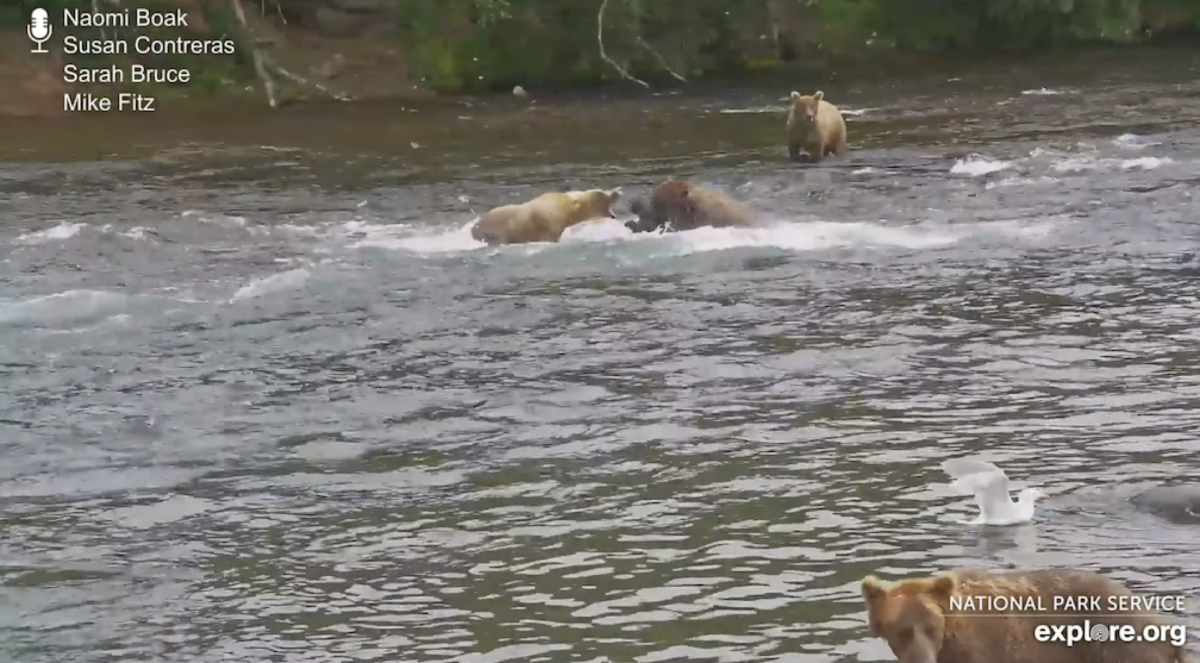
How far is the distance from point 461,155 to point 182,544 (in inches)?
508

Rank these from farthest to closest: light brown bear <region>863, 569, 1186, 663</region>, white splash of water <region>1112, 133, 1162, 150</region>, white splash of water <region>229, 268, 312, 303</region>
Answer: white splash of water <region>1112, 133, 1162, 150</region>
white splash of water <region>229, 268, 312, 303</region>
light brown bear <region>863, 569, 1186, 663</region>

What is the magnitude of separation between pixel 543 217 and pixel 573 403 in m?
5.29

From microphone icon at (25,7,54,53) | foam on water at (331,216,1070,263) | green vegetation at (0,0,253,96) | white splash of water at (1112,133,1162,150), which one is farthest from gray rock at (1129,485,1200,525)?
microphone icon at (25,7,54,53)

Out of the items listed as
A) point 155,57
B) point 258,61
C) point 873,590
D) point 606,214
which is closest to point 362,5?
point 258,61

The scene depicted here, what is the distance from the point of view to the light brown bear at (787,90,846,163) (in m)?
18.0

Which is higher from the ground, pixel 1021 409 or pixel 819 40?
pixel 819 40

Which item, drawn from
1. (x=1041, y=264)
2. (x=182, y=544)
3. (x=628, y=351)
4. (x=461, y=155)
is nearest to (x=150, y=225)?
(x=461, y=155)

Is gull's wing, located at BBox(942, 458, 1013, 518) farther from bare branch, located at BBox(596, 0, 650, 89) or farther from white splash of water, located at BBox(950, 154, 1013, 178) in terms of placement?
bare branch, located at BBox(596, 0, 650, 89)

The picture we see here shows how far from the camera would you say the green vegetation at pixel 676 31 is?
27.9m

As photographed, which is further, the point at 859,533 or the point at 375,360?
the point at 375,360

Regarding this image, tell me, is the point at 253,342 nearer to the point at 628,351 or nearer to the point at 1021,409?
the point at 628,351

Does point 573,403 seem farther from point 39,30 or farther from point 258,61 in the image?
point 39,30

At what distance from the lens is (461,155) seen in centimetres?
2006

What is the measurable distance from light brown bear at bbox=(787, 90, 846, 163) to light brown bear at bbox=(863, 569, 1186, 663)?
12922 millimetres
